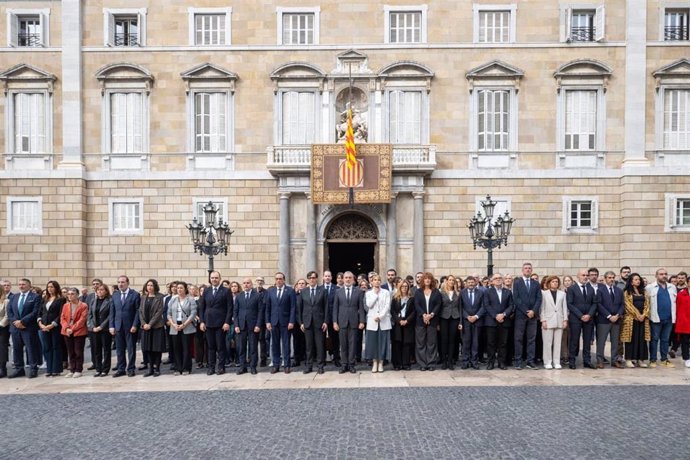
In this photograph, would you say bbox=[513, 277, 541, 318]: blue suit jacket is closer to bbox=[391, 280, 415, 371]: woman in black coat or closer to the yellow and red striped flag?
bbox=[391, 280, 415, 371]: woman in black coat

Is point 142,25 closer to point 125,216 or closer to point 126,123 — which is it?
point 126,123

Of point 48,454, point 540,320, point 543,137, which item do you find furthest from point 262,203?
point 48,454

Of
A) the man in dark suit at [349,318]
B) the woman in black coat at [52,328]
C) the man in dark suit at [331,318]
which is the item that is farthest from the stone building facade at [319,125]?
the woman in black coat at [52,328]

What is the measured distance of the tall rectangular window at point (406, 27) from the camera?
21.9 m

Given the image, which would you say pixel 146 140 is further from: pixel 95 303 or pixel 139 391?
pixel 139 391

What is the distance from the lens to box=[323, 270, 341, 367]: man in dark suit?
1188cm

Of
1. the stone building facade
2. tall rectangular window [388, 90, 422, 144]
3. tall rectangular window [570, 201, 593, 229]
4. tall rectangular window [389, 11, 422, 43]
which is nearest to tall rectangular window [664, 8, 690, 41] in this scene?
the stone building facade

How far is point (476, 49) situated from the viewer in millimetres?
21594

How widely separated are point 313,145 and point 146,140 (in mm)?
6979

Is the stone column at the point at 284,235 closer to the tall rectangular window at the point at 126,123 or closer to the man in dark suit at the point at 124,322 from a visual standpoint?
the tall rectangular window at the point at 126,123

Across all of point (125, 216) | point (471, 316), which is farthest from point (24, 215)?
point (471, 316)

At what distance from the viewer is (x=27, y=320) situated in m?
11.6

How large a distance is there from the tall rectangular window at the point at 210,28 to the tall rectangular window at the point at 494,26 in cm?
1055

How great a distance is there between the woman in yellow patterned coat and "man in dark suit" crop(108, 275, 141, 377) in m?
10.7
